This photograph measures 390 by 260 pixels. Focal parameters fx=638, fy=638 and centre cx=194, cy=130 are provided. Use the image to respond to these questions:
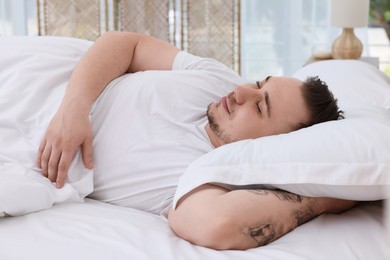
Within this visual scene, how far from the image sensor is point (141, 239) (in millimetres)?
1199

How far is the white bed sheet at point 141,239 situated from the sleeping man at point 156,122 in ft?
0.21

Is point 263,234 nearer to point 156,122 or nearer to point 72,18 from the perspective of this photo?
point 156,122

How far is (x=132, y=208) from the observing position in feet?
4.92

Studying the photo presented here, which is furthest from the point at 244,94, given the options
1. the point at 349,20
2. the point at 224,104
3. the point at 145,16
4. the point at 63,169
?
the point at 145,16

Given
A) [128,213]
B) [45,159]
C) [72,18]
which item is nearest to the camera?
[128,213]

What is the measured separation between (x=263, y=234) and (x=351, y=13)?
1992 mm

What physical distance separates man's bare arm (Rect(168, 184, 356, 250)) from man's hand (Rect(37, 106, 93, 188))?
1.04ft

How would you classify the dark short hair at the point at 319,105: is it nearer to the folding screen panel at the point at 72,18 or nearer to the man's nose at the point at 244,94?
the man's nose at the point at 244,94

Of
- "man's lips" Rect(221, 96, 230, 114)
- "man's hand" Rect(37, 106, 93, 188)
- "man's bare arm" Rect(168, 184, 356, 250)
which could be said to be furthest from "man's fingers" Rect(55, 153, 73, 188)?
"man's lips" Rect(221, 96, 230, 114)

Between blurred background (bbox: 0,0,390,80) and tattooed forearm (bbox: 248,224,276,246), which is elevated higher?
blurred background (bbox: 0,0,390,80)

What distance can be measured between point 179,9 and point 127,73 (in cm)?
202

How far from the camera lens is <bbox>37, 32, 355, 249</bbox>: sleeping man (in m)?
1.49

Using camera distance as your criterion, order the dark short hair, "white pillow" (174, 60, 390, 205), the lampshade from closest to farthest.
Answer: "white pillow" (174, 60, 390, 205) < the dark short hair < the lampshade

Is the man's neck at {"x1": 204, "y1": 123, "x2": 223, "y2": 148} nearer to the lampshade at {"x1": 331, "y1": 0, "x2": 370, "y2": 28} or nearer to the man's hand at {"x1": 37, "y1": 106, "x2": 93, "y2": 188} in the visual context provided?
the man's hand at {"x1": 37, "y1": 106, "x2": 93, "y2": 188}
